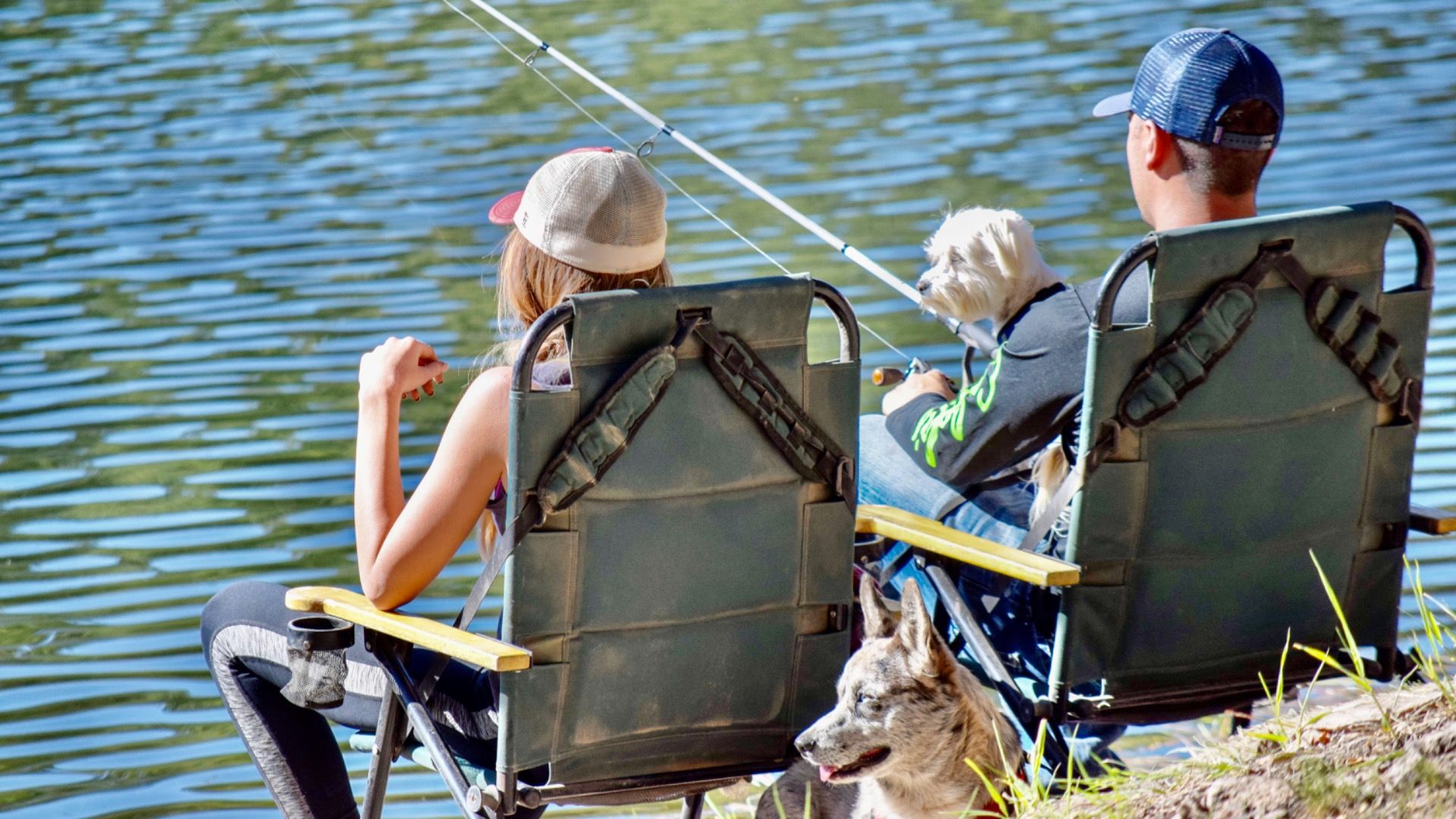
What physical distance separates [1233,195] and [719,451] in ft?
3.70

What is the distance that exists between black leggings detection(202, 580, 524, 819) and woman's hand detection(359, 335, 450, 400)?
0.44m

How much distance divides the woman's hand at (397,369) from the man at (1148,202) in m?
0.95

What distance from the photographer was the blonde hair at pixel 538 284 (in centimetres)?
313

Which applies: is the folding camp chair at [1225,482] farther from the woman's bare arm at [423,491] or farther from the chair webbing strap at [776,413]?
the woman's bare arm at [423,491]

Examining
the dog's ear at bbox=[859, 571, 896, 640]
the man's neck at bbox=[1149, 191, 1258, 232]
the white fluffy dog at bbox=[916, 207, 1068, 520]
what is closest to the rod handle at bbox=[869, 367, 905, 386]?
the white fluffy dog at bbox=[916, 207, 1068, 520]

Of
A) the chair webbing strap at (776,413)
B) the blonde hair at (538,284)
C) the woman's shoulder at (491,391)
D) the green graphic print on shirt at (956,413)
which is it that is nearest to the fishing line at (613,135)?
the green graphic print on shirt at (956,413)

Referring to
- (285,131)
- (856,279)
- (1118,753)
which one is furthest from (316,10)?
(1118,753)

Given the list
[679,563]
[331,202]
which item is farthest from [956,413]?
[331,202]

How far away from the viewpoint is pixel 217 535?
5762 mm

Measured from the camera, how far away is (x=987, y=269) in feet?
13.1

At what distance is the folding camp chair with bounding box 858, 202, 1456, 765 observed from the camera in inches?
119

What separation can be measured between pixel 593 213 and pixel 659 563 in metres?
0.61

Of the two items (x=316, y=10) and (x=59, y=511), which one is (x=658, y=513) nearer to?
(x=59, y=511)

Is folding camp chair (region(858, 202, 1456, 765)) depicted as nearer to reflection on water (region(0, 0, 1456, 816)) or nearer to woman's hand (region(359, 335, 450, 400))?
woman's hand (region(359, 335, 450, 400))
